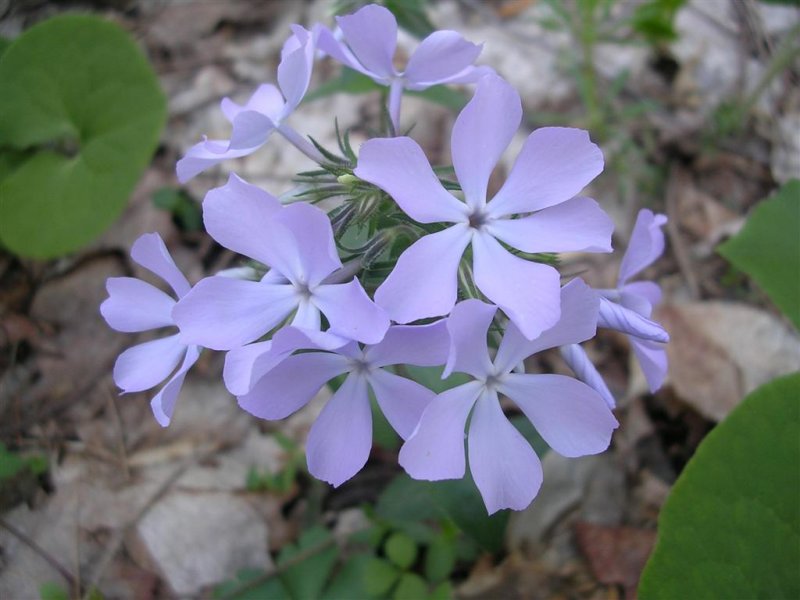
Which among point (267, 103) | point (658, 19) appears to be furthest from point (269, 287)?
point (658, 19)

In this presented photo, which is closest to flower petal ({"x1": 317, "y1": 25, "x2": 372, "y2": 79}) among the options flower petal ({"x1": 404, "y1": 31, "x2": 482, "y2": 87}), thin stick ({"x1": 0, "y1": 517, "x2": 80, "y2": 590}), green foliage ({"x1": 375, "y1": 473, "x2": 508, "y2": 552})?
flower petal ({"x1": 404, "y1": 31, "x2": 482, "y2": 87})

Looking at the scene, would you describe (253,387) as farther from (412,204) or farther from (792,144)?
(792,144)

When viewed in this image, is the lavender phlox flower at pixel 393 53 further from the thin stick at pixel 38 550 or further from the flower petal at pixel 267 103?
the thin stick at pixel 38 550

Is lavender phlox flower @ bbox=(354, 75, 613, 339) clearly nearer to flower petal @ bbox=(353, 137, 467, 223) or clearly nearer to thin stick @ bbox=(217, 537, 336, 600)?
flower petal @ bbox=(353, 137, 467, 223)

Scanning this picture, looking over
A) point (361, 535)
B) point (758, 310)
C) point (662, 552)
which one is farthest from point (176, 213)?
point (758, 310)

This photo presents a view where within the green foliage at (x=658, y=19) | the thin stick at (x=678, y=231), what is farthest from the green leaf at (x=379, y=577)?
the green foliage at (x=658, y=19)

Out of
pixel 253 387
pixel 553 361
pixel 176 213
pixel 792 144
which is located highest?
pixel 253 387

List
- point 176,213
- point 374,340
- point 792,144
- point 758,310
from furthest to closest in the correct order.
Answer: point 792,144, point 176,213, point 758,310, point 374,340
